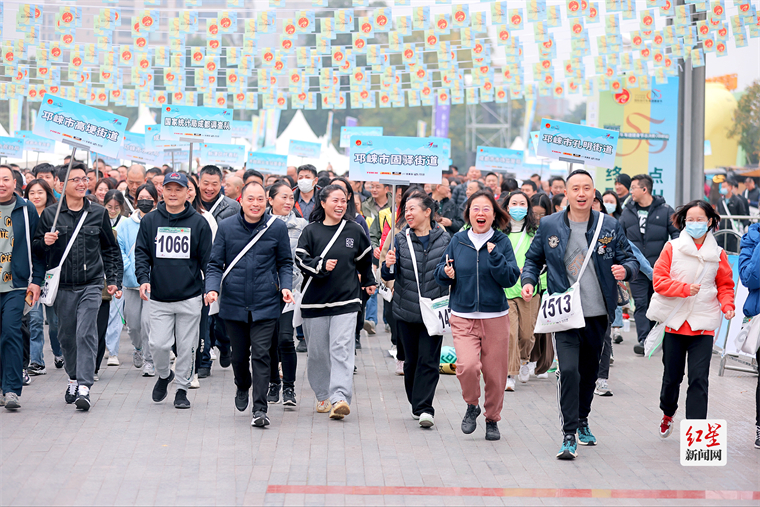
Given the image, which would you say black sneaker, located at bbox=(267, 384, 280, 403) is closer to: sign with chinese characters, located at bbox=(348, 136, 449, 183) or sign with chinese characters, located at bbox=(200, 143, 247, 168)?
sign with chinese characters, located at bbox=(348, 136, 449, 183)

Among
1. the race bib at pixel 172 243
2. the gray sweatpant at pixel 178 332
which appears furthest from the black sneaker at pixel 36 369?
the race bib at pixel 172 243

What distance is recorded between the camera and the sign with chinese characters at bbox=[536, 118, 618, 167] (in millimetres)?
10133

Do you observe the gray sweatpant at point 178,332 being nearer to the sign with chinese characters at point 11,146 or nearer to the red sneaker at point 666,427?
the red sneaker at point 666,427

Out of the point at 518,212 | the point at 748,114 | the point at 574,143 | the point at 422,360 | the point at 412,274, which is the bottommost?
the point at 422,360

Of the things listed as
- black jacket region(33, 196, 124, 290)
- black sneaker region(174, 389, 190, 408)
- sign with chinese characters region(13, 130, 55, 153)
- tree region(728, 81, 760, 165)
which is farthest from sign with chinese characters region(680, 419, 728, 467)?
tree region(728, 81, 760, 165)

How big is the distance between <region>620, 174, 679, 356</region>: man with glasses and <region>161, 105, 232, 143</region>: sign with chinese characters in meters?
5.36

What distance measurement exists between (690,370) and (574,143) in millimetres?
3534

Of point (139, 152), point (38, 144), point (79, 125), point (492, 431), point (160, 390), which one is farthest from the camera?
point (38, 144)

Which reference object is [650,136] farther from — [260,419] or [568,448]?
[260,419]

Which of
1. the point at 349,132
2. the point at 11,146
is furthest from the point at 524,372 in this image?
the point at 11,146

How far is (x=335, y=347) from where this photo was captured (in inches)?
320

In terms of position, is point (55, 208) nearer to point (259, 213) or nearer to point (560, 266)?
point (259, 213)

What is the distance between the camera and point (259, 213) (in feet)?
26.5

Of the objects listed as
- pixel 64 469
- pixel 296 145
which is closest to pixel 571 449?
pixel 64 469
